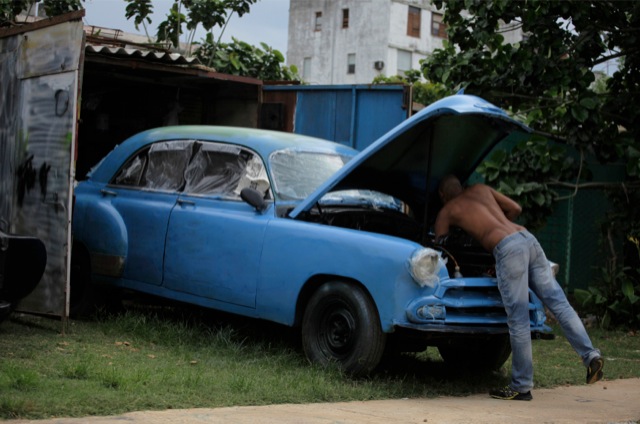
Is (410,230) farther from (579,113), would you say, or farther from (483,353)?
(579,113)

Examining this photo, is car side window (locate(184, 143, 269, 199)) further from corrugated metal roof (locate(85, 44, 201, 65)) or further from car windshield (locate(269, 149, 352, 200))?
corrugated metal roof (locate(85, 44, 201, 65))

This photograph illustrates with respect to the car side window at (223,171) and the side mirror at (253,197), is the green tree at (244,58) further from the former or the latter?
the side mirror at (253,197)

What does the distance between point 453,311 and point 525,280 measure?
589mm

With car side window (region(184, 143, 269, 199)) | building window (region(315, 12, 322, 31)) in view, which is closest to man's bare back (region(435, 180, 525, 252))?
car side window (region(184, 143, 269, 199))

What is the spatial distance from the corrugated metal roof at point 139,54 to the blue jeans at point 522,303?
5.93 m

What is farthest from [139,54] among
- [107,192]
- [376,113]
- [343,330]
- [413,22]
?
[413,22]

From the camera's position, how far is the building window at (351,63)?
49281mm

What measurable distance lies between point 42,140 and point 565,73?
21.0ft

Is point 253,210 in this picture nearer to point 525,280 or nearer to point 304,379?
point 304,379

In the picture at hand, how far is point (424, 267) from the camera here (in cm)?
686

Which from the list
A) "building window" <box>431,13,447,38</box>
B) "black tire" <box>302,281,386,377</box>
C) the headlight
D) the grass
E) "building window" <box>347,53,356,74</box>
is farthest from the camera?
"building window" <box>431,13,447,38</box>

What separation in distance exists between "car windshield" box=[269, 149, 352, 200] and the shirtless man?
1.36 metres

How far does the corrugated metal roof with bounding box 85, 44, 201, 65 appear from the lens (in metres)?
11.2

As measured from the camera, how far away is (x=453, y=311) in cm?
702
